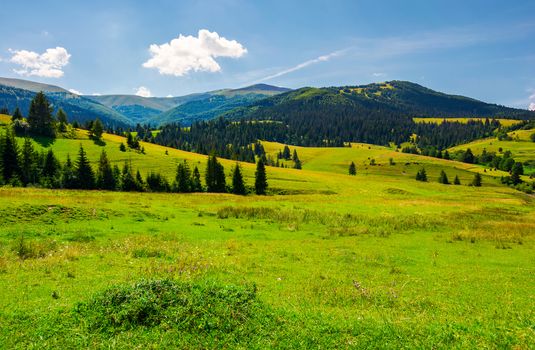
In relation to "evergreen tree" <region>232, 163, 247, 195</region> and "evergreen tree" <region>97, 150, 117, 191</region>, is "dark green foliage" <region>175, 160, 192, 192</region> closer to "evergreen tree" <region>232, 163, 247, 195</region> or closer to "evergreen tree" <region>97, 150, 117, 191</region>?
"evergreen tree" <region>232, 163, 247, 195</region>

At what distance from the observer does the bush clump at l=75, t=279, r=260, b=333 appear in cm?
977

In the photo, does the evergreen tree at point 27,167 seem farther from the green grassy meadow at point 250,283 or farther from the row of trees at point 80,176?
the green grassy meadow at point 250,283

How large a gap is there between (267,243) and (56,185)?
216ft

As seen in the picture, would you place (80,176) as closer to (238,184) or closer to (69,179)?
(69,179)

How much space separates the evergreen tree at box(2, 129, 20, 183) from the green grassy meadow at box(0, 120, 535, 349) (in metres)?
53.8

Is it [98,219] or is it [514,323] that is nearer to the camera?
[514,323]

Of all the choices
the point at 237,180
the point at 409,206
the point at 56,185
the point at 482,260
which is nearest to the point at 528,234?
the point at 482,260

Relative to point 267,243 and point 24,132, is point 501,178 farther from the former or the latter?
point 24,132

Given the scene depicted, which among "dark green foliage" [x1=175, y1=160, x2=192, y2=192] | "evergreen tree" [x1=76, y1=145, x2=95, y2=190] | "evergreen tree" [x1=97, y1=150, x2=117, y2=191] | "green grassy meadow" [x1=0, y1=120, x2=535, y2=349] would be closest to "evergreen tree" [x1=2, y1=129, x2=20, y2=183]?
"evergreen tree" [x1=76, y1=145, x2=95, y2=190]

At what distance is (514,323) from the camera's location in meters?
11.5

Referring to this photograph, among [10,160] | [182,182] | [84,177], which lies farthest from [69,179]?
[182,182]

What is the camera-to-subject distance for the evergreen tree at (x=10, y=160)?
230 ft

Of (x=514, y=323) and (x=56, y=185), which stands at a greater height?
(x=514, y=323)

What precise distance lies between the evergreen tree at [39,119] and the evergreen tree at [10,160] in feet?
185
